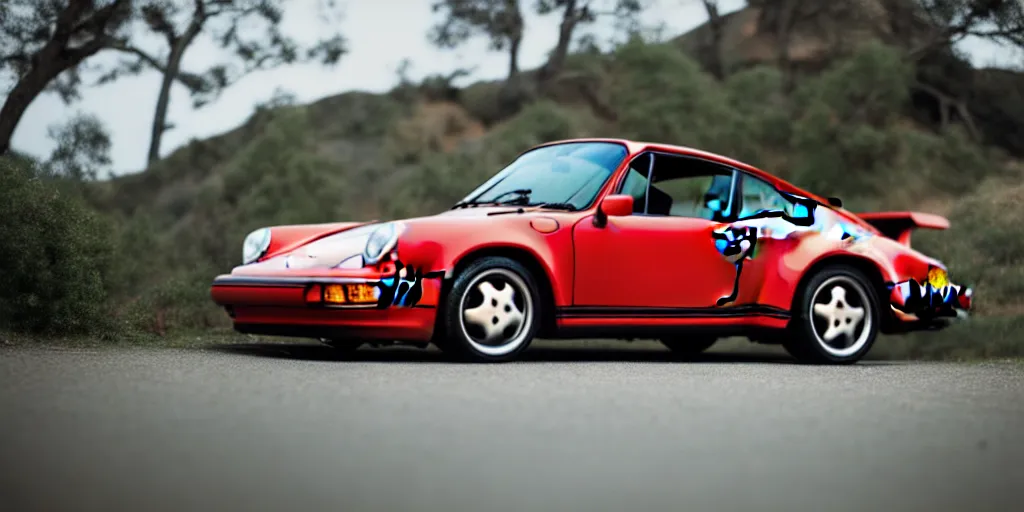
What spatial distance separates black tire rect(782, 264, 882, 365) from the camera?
8.70 metres

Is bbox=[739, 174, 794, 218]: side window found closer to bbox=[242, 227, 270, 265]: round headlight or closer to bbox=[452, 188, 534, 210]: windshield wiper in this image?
bbox=[452, 188, 534, 210]: windshield wiper

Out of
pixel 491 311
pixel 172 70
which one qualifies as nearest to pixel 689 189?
pixel 491 311

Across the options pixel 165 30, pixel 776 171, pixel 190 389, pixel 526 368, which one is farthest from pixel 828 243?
pixel 776 171

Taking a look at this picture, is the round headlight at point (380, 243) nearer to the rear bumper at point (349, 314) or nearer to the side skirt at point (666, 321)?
the rear bumper at point (349, 314)

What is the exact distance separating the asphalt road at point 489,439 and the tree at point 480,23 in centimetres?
3474

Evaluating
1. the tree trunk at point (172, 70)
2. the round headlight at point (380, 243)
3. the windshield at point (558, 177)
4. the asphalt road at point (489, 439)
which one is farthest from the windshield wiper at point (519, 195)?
the tree trunk at point (172, 70)

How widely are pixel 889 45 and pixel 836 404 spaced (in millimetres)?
36270

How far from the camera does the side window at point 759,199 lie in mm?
8828

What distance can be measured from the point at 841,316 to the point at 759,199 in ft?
3.00

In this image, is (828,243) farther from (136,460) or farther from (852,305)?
(136,460)

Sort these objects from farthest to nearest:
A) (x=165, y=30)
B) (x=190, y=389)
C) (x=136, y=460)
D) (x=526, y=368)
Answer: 1. (x=165, y=30)
2. (x=526, y=368)
3. (x=190, y=389)
4. (x=136, y=460)

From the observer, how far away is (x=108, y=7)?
25.7 meters

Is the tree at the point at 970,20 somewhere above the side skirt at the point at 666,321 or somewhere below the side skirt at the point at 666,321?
above

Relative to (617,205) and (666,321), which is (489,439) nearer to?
(617,205)
